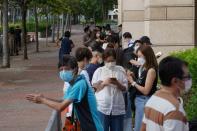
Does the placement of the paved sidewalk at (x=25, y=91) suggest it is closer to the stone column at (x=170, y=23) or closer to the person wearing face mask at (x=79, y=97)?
the stone column at (x=170, y=23)

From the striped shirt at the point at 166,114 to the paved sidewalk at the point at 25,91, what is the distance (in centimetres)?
766

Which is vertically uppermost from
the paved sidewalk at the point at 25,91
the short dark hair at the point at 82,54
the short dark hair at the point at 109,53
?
the short dark hair at the point at 82,54

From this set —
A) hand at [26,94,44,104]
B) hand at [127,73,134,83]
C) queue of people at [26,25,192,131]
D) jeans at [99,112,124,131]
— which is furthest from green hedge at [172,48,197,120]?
hand at [26,94,44,104]

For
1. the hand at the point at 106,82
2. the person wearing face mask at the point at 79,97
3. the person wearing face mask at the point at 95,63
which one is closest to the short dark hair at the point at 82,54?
the person wearing face mask at the point at 79,97

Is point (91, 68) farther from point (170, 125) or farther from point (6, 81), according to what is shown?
point (6, 81)

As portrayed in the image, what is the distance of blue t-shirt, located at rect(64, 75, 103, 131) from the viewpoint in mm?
6387

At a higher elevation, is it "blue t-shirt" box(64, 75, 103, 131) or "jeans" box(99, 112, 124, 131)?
"blue t-shirt" box(64, 75, 103, 131)

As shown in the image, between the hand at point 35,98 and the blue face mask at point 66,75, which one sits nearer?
the hand at point 35,98

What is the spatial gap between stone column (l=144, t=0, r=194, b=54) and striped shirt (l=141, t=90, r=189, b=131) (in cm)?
1013

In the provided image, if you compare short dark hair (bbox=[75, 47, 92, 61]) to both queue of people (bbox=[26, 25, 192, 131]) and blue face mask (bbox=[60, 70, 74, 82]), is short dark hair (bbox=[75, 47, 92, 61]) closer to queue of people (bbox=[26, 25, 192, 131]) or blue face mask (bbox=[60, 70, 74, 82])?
queue of people (bbox=[26, 25, 192, 131])

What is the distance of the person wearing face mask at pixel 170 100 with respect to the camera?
4.56m

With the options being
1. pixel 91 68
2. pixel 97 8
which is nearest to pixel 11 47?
pixel 91 68

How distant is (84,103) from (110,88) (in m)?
2.50

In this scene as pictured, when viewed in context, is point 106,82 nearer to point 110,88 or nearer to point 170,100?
point 110,88
